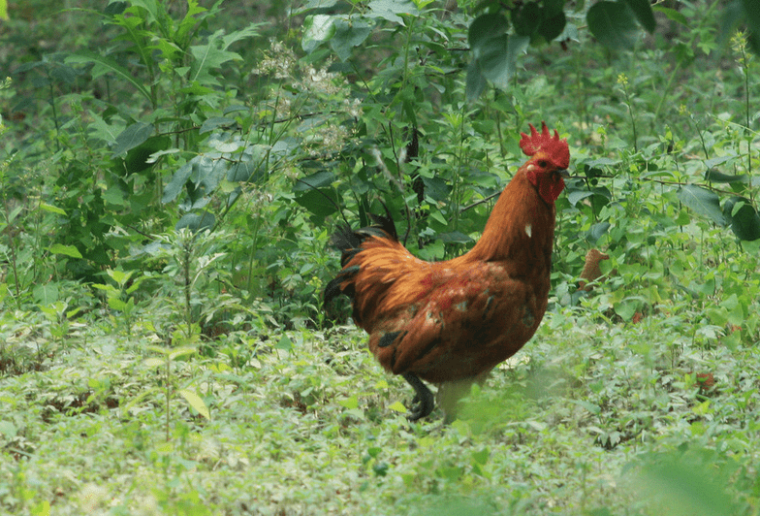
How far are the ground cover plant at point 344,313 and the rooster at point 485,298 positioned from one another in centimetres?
20

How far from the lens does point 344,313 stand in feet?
14.9

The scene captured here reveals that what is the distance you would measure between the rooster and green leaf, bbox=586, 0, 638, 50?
1383mm

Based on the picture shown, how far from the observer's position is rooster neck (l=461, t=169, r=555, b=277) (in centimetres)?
312

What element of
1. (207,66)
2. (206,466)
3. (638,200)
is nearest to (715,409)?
(638,200)

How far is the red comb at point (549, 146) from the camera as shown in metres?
3.15

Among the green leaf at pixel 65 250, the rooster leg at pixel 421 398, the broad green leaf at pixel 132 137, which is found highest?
the broad green leaf at pixel 132 137

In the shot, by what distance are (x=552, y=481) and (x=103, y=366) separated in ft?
6.85

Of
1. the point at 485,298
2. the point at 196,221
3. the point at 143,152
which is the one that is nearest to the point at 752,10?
the point at 485,298

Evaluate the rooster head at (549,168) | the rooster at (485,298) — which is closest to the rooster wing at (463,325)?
the rooster at (485,298)

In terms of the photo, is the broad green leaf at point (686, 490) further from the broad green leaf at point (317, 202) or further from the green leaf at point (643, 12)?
the broad green leaf at point (317, 202)

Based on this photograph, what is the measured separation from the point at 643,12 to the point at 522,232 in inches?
56.1

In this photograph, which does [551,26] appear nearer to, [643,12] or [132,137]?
[643,12]

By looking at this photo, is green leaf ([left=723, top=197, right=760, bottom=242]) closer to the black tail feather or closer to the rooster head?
the rooster head

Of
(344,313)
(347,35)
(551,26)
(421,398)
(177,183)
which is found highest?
(551,26)
